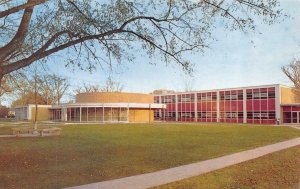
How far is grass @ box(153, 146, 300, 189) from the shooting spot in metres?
11.2

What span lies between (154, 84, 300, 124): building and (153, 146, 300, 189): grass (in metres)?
47.4

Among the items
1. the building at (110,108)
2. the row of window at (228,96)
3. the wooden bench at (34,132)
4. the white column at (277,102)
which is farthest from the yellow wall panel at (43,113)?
the wooden bench at (34,132)

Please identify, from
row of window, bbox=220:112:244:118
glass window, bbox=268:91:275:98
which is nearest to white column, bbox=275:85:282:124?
glass window, bbox=268:91:275:98

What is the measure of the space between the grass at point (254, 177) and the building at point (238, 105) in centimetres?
4739

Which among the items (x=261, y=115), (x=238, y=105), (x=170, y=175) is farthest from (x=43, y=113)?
(x=170, y=175)

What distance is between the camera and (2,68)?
11070 mm

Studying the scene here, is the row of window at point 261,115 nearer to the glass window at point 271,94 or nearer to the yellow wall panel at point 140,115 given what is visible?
the glass window at point 271,94

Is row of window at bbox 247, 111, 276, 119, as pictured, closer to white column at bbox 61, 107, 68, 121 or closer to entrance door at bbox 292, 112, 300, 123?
entrance door at bbox 292, 112, 300, 123

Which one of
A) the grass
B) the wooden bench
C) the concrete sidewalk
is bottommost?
the grass

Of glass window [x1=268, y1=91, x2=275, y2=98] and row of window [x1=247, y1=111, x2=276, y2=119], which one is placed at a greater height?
glass window [x1=268, y1=91, x2=275, y2=98]

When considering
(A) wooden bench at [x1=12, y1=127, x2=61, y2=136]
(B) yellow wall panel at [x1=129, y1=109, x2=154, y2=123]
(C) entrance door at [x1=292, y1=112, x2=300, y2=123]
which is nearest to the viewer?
(A) wooden bench at [x1=12, y1=127, x2=61, y2=136]

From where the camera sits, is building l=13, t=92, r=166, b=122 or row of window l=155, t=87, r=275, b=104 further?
building l=13, t=92, r=166, b=122

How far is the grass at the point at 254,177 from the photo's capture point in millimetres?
11195

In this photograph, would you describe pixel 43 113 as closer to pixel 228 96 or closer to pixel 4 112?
pixel 4 112
